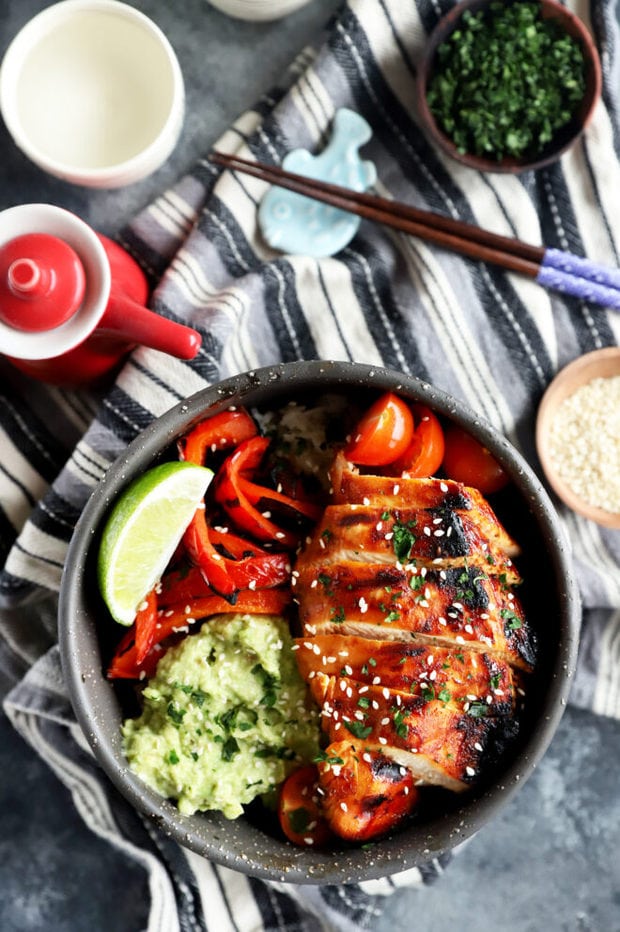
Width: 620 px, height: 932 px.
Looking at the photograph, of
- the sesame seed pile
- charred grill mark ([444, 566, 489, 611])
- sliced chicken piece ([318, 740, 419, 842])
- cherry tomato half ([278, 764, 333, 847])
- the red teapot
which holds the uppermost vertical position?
the red teapot

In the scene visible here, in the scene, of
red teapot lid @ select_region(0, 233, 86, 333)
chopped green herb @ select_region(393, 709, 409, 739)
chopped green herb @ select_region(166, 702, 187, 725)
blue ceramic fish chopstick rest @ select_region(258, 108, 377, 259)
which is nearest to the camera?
chopped green herb @ select_region(393, 709, 409, 739)

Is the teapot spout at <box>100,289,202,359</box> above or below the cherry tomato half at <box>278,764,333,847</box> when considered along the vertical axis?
above

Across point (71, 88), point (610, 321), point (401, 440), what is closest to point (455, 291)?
point (610, 321)

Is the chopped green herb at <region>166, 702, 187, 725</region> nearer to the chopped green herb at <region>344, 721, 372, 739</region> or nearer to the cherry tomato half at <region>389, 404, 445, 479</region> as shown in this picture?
the chopped green herb at <region>344, 721, 372, 739</region>

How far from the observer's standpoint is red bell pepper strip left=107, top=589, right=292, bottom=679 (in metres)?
2.48

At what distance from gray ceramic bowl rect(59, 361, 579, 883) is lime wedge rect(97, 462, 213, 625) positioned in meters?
0.05

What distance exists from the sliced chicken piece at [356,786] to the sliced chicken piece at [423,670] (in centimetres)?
16

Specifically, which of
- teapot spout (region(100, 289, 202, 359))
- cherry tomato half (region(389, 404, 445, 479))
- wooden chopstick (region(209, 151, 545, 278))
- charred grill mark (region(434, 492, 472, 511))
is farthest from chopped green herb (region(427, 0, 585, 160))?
charred grill mark (region(434, 492, 472, 511))

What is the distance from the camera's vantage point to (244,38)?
3.23 metres

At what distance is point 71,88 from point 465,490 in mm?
1798

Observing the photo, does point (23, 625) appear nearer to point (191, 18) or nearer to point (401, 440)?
point (401, 440)

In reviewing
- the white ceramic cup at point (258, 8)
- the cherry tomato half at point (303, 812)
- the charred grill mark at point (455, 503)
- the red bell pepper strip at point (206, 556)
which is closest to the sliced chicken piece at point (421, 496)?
the charred grill mark at point (455, 503)

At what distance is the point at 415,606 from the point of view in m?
2.36

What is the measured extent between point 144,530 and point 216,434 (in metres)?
0.33
